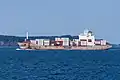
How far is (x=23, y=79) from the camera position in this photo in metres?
53.2

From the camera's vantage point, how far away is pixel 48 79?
53.7m

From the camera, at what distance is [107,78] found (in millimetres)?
53938

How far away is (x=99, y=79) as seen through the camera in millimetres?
53062

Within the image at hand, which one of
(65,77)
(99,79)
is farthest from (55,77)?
(99,79)

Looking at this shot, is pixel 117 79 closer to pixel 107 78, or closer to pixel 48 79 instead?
pixel 107 78

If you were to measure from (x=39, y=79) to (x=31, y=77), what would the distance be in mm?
2259

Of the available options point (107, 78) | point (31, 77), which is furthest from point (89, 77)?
point (31, 77)

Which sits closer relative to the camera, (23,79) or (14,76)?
(23,79)

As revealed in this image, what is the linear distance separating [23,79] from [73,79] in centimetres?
464

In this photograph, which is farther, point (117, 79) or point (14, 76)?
point (14, 76)

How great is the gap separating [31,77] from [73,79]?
14.8ft

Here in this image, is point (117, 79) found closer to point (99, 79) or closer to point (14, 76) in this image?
point (99, 79)

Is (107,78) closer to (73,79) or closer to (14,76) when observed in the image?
(73,79)

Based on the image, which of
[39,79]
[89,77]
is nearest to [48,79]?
[39,79]
